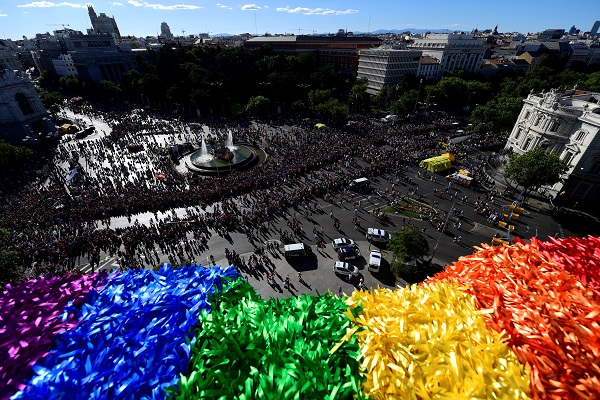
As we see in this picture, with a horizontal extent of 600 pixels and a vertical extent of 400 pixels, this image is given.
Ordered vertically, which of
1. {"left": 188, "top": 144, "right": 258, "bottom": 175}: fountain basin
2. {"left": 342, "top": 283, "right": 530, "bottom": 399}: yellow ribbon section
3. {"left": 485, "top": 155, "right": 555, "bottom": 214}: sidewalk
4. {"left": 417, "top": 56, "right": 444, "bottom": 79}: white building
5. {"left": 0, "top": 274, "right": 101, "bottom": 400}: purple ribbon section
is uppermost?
{"left": 342, "top": 283, "right": 530, "bottom": 399}: yellow ribbon section

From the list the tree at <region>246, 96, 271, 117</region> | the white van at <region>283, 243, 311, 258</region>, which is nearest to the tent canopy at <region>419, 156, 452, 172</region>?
the white van at <region>283, 243, 311, 258</region>

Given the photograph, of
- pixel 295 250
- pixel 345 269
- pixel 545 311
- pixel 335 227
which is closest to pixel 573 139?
pixel 335 227

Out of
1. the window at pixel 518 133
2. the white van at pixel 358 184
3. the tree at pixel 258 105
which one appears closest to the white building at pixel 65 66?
the tree at pixel 258 105

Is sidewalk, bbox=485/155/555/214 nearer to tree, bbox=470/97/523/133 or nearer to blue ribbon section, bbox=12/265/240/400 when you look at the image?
tree, bbox=470/97/523/133

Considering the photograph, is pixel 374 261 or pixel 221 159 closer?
pixel 374 261

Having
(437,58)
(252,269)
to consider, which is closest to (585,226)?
(252,269)

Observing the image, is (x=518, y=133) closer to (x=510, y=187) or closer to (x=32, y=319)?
(x=510, y=187)
